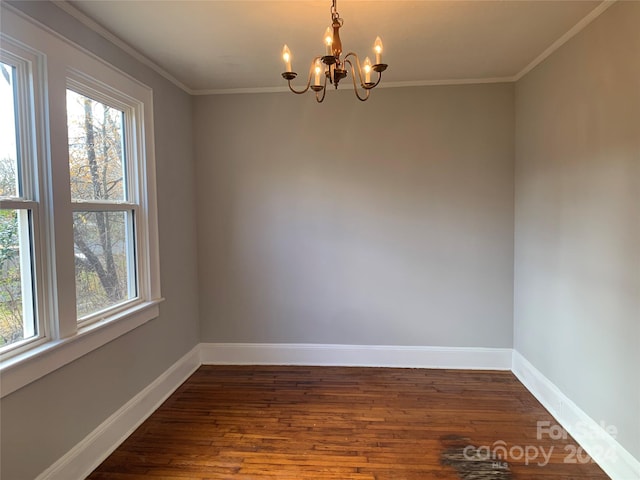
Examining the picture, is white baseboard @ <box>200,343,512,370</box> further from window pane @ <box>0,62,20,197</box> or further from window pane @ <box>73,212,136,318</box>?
window pane @ <box>0,62,20,197</box>

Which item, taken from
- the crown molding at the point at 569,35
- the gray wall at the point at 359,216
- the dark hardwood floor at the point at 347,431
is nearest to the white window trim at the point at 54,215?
the dark hardwood floor at the point at 347,431

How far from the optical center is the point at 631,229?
185 centimetres

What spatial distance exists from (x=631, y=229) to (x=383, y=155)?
1867mm

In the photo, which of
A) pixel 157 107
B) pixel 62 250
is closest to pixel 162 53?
pixel 157 107

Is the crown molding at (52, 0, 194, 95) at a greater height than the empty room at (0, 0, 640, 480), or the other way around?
the crown molding at (52, 0, 194, 95)

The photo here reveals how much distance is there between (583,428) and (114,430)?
9.41ft

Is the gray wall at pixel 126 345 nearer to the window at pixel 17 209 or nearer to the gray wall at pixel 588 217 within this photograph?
the window at pixel 17 209

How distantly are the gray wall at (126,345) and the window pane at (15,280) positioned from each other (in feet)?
0.87

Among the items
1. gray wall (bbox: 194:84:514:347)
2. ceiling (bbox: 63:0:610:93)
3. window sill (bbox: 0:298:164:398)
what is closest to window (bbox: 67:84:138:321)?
window sill (bbox: 0:298:164:398)

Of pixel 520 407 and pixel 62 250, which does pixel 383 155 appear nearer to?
pixel 520 407

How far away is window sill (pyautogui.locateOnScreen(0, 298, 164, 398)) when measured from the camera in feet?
5.23

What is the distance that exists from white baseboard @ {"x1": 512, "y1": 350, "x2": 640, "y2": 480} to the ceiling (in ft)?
7.74

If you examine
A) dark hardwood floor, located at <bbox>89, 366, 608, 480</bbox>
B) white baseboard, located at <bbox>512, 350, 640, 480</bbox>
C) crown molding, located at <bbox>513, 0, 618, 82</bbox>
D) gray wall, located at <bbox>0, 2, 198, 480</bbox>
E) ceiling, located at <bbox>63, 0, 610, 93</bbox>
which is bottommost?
dark hardwood floor, located at <bbox>89, 366, 608, 480</bbox>

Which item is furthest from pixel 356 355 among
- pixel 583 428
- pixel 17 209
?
pixel 17 209
